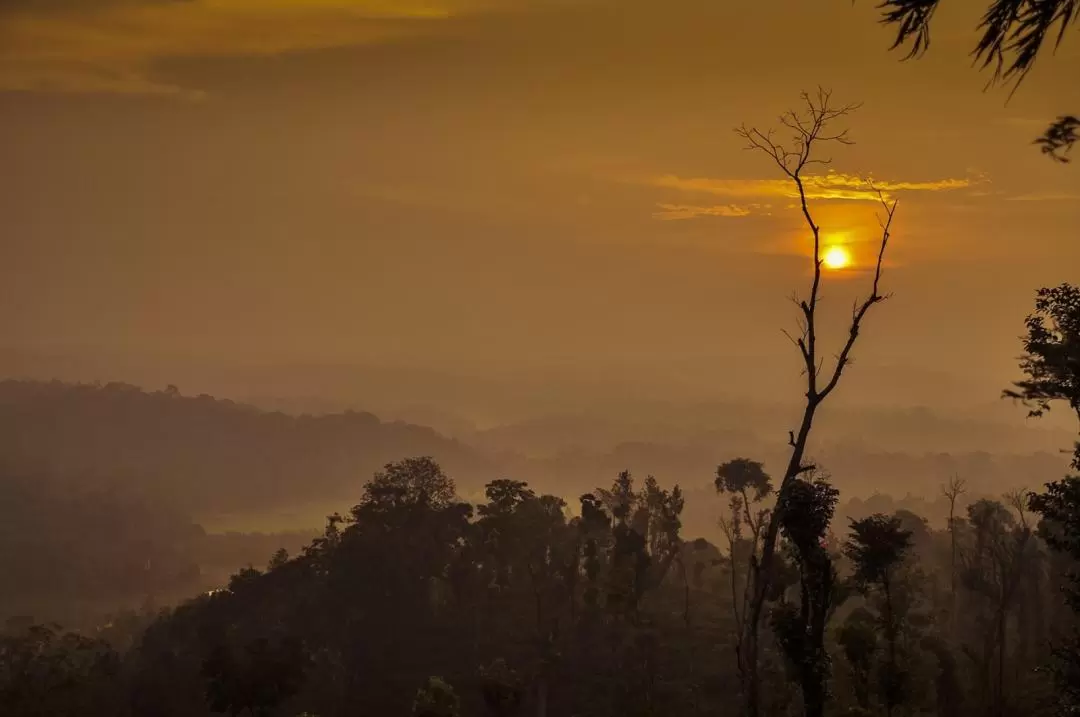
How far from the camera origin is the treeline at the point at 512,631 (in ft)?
215

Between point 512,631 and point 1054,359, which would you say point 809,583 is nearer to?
point 1054,359

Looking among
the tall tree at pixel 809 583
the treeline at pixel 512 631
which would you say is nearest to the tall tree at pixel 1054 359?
the tall tree at pixel 809 583

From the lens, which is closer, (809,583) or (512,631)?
(809,583)

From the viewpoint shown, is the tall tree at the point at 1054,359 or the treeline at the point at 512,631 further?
the treeline at the point at 512,631

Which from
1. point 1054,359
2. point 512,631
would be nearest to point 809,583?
point 1054,359

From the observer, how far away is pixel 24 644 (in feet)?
302

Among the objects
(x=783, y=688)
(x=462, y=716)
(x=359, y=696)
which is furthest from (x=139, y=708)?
(x=783, y=688)

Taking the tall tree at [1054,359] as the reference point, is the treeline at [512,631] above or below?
below

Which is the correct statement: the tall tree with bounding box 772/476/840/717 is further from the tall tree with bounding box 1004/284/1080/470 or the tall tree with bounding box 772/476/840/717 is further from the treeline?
the treeline

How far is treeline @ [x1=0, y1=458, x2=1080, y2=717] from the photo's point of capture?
215ft

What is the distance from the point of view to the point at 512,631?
3563 inches

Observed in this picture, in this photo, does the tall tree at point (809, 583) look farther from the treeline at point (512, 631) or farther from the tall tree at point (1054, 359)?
the treeline at point (512, 631)

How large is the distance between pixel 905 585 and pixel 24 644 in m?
89.2

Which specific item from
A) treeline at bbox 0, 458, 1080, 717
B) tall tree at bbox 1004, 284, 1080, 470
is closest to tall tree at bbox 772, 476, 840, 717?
tall tree at bbox 1004, 284, 1080, 470
